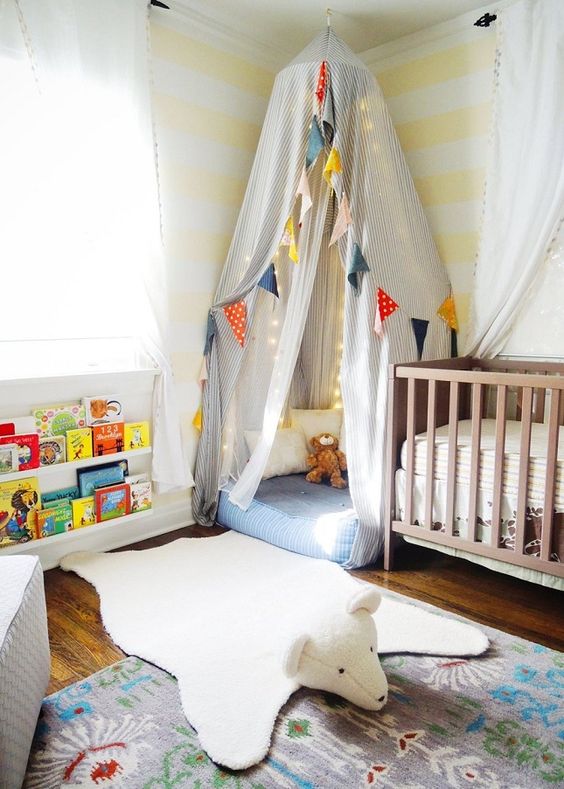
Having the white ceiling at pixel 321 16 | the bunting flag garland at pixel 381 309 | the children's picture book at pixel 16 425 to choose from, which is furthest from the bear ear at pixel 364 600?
the white ceiling at pixel 321 16

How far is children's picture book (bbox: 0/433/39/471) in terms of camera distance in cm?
241

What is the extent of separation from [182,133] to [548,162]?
173cm

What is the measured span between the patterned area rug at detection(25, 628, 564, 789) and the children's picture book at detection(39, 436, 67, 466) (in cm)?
97

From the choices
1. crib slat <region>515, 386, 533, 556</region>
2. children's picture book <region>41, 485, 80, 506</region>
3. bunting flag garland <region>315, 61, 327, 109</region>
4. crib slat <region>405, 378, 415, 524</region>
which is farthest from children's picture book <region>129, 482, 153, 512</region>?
bunting flag garland <region>315, 61, 327, 109</region>

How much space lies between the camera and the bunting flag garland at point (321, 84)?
8.68 ft

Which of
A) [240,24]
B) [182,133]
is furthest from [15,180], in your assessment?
[240,24]

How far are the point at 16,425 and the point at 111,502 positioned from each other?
58cm

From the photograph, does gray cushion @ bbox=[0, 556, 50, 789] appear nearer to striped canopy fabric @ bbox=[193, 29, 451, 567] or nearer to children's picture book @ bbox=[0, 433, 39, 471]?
children's picture book @ bbox=[0, 433, 39, 471]

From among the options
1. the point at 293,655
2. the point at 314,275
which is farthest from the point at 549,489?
the point at 314,275

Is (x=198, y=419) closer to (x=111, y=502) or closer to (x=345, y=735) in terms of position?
(x=111, y=502)

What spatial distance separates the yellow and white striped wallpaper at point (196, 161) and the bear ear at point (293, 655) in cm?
169

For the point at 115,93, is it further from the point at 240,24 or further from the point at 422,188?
the point at 422,188

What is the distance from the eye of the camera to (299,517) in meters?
2.84

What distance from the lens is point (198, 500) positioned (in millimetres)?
3207
